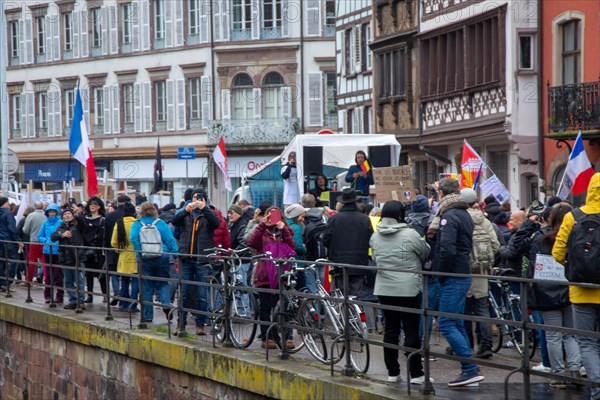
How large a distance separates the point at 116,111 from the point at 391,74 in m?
19.3

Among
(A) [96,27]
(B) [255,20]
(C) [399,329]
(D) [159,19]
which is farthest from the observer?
(A) [96,27]

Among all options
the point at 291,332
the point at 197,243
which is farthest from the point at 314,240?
the point at 291,332

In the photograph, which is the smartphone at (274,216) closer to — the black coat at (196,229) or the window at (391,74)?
the black coat at (196,229)

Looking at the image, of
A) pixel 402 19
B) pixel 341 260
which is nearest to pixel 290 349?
pixel 341 260

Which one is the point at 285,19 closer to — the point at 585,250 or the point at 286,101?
the point at 286,101

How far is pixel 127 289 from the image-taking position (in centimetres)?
1786

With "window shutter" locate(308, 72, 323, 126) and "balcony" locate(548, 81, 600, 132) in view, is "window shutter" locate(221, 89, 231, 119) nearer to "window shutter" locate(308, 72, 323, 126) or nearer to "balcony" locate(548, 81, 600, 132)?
"window shutter" locate(308, 72, 323, 126)

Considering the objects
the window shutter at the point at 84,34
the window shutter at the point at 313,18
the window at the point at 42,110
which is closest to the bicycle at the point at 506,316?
the window shutter at the point at 313,18

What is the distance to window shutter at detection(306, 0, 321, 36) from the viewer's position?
57.0m

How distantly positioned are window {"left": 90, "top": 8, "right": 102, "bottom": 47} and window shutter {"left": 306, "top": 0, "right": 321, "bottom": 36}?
10.0 m

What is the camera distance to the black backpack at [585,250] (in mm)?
10086

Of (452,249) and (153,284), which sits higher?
(452,249)

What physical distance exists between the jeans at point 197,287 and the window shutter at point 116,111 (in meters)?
45.5

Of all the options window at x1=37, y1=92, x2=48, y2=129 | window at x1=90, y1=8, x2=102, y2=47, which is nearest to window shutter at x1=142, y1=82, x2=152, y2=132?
window at x1=90, y1=8, x2=102, y2=47
